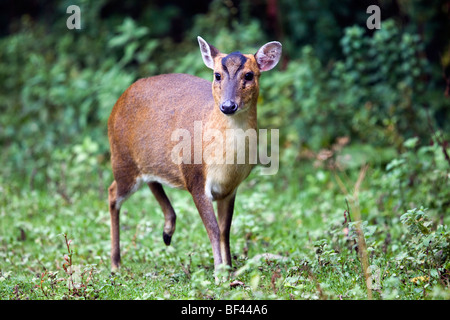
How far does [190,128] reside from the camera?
5.55 meters

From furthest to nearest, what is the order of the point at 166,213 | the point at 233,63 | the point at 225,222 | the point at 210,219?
the point at 166,213, the point at 225,222, the point at 210,219, the point at 233,63

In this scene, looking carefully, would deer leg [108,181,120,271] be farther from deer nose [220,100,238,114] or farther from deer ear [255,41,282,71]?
deer ear [255,41,282,71]

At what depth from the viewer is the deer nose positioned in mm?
4918

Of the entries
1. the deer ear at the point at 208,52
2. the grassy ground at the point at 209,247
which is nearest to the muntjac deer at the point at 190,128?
the deer ear at the point at 208,52

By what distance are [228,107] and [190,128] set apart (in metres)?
0.72

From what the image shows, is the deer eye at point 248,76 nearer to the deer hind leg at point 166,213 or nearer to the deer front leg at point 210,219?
the deer front leg at point 210,219

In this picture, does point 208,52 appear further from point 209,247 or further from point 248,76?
point 209,247

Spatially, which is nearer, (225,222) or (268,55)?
(268,55)

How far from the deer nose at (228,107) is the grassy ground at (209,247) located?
3.74 ft

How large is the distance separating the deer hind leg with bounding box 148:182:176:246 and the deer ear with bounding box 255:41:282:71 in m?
1.58

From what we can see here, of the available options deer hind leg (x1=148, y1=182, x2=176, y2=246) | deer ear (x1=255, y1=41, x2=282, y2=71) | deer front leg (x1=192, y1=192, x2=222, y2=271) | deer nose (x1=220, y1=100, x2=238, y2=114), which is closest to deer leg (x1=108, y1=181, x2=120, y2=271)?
deer hind leg (x1=148, y1=182, x2=176, y2=246)

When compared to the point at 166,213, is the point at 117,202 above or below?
above

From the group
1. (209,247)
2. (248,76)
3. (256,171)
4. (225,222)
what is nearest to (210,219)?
(225,222)
